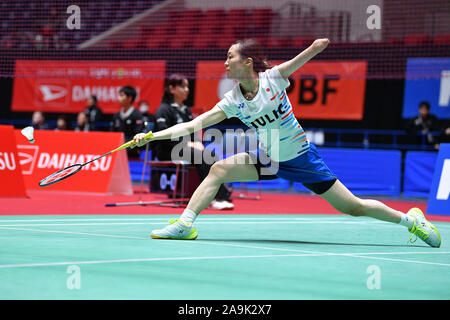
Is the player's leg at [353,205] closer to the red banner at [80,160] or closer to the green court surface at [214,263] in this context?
the green court surface at [214,263]

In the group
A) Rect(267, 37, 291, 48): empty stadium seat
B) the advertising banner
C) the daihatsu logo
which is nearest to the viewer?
the advertising banner

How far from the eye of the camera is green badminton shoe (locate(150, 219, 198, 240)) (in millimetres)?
6738

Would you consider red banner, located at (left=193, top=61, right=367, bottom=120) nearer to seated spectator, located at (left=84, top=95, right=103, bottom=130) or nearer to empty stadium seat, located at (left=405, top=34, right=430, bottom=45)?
empty stadium seat, located at (left=405, top=34, right=430, bottom=45)

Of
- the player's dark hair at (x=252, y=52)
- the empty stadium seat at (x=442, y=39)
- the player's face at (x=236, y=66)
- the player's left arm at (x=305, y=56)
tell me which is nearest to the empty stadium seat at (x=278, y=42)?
the empty stadium seat at (x=442, y=39)

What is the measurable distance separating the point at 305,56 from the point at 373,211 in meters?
1.58

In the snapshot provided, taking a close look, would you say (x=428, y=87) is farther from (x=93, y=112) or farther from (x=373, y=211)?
(x=373, y=211)

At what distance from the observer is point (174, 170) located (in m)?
11.9

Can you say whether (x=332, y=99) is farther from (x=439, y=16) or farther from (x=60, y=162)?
(x=60, y=162)

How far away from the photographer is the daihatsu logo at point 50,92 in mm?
21719

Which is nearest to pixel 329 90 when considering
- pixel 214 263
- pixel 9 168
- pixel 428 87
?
pixel 428 87

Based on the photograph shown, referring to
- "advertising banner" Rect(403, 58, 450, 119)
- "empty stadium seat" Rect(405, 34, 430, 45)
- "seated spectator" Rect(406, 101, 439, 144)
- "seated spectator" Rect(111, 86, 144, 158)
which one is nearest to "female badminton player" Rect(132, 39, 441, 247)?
"seated spectator" Rect(111, 86, 144, 158)

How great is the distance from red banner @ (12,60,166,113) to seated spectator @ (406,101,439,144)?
260 inches

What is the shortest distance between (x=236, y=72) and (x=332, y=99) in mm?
11564
